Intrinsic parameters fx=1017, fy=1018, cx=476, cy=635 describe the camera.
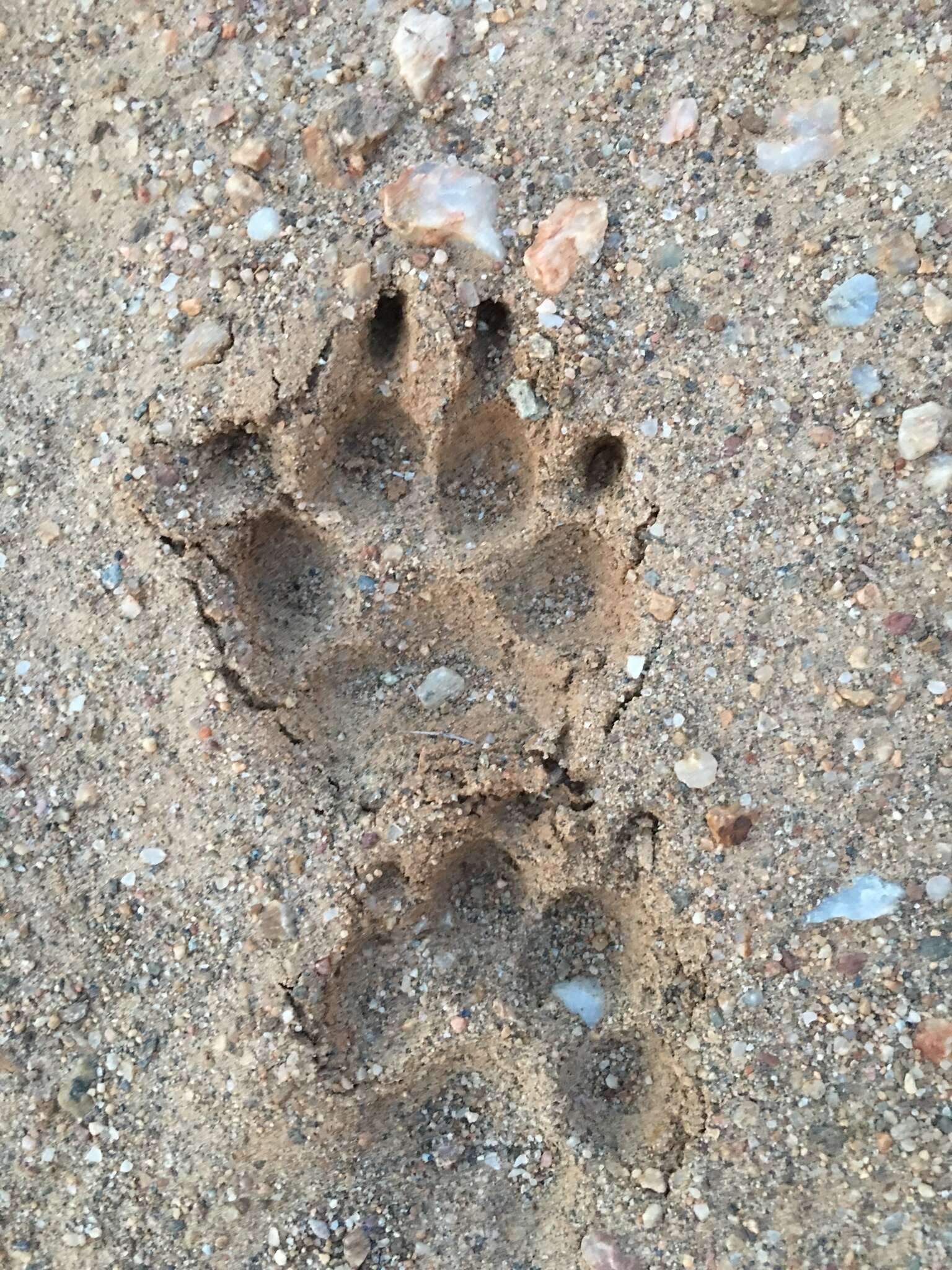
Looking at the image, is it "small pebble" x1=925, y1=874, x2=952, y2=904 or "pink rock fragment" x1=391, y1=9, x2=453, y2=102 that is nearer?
"small pebble" x1=925, y1=874, x2=952, y2=904

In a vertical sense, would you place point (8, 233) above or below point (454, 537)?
above

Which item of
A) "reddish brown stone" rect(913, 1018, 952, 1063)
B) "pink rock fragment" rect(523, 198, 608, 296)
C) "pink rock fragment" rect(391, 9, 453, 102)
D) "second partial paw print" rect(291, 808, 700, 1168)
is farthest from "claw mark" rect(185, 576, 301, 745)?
"reddish brown stone" rect(913, 1018, 952, 1063)

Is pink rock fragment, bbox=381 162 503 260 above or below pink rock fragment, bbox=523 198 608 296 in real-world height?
above

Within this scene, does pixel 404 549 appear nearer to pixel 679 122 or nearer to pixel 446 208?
pixel 446 208

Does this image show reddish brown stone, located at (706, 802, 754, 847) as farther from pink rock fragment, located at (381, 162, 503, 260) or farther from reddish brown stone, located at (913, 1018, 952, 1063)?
pink rock fragment, located at (381, 162, 503, 260)

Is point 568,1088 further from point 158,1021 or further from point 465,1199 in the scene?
point 158,1021

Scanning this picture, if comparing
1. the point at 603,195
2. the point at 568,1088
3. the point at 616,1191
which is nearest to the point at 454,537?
the point at 603,195

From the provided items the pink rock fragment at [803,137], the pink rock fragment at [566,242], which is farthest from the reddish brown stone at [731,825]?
the pink rock fragment at [803,137]
